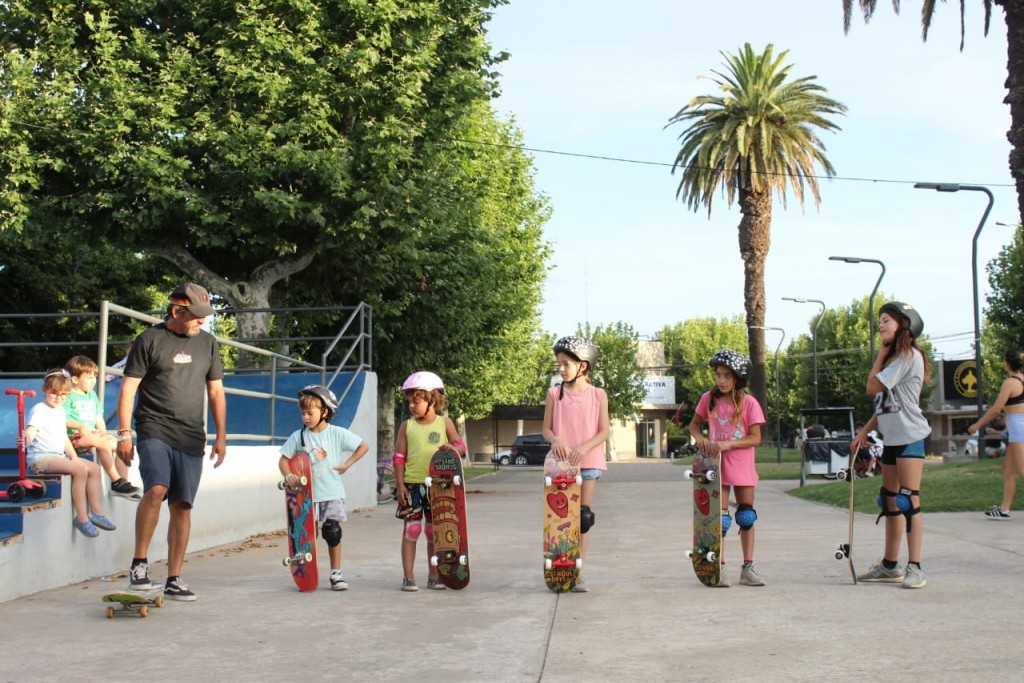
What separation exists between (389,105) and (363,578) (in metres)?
12.3

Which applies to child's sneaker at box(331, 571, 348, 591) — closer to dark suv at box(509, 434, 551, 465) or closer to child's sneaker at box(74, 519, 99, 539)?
child's sneaker at box(74, 519, 99, 539)

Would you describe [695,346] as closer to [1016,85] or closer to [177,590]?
[1016,85]

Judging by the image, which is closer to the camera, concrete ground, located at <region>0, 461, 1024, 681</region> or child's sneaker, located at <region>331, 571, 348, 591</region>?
concrete ground, located at <region>0, 461, 1024, 681</region>

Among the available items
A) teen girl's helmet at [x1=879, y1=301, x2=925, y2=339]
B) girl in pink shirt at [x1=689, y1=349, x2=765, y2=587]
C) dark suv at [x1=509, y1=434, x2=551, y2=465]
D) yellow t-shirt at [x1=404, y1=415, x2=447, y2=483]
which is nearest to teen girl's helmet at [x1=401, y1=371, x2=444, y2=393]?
yellow t-shirt at [x1=404, y1=415, x2=447, y2=483]

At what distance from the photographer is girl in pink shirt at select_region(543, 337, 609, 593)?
787 centimetres

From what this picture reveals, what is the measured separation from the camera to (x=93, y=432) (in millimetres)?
9391

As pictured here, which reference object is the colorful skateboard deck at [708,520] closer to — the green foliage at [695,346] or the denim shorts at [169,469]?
the denim shorts at [169,469]

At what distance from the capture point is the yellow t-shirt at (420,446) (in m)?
8.27

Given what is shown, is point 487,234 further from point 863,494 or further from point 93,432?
point 93,432

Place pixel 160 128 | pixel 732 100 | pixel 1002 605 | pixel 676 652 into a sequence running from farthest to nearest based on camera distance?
pixel 732 100 → pixel 160 128 → pixel 1002 605 → pixel 676 652

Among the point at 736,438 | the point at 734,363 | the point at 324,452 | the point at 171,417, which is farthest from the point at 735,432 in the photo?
the point at 171,417

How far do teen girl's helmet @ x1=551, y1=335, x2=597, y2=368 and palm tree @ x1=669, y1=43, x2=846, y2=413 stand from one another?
108ft

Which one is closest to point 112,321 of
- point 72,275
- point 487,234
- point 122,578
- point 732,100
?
point 72,275

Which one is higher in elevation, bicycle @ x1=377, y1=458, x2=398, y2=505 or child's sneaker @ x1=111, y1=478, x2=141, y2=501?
child's sneaker @ x1=111, y1=478, x2=141, y2=501
